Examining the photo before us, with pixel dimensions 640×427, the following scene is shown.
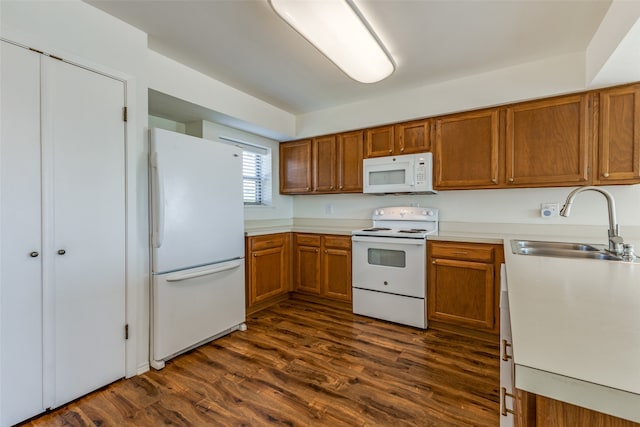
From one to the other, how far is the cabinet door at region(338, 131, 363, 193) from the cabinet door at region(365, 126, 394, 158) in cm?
10

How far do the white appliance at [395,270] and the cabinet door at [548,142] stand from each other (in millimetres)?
913

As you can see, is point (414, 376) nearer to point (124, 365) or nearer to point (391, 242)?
point (391, 242)

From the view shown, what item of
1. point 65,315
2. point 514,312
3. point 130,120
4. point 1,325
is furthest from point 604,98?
point 1,325

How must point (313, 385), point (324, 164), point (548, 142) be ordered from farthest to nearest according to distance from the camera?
point (324, 164) → point (548, 142) → point (313, 385)

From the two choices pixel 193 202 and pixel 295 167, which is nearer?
pixel 193 202

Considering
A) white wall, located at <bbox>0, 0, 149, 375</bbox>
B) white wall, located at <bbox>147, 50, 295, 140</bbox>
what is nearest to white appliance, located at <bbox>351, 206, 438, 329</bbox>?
white wall, located at <bbox>147, 50, 295, 140</bbox>

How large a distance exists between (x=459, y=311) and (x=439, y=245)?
600 millimetres

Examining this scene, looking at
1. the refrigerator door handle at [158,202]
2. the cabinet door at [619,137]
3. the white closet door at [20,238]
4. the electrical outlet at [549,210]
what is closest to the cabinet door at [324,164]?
the refrigerator door handle at [158,202]

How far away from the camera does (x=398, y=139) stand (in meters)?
3.06

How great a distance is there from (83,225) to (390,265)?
2.45 metres

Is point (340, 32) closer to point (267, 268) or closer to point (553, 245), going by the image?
point (553, 245)

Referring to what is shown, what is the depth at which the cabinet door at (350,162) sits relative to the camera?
3.32 meters

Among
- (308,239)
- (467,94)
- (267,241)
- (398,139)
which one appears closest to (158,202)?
→ (267,241)

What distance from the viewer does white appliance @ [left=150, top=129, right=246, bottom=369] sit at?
2.04m
